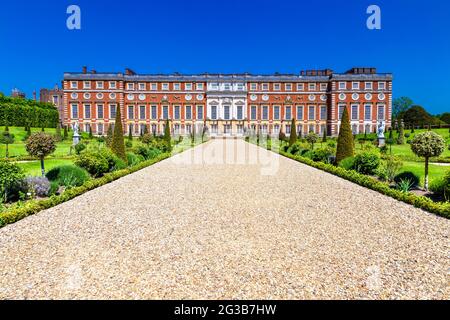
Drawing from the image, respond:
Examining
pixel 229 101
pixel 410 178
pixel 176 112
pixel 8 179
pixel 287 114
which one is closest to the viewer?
pixel 8 179

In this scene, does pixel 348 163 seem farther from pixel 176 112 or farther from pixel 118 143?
pixel 176 112

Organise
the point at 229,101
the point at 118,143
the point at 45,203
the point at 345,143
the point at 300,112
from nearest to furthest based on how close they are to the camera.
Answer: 1. the point at 45,203
2. the point at 345,143
3. the point at 118,143
4. the point at 300,112
5. the point at 229,101

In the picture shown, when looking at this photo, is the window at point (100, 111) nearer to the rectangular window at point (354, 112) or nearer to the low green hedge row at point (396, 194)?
the rectangular window at point (354, 112)

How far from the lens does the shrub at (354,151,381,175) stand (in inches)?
416

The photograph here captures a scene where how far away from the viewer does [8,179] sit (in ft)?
21.9

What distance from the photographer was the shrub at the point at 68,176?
326 inches

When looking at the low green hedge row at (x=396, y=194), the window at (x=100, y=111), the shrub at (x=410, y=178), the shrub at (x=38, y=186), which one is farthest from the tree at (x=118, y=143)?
the window at (x=100, y=111)

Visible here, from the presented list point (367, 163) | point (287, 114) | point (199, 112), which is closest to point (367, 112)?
point (287, 114)

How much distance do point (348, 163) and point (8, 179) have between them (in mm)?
9202

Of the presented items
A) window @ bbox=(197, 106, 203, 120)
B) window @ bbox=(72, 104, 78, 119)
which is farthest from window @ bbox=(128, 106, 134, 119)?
window @ bbox=(197, 106, 203, 120)

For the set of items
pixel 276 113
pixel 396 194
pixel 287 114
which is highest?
pixel 276 113

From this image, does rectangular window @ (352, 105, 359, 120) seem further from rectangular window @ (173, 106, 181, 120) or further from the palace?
rectangular window @ (173, 106, 181, 120)

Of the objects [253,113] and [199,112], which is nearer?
[253,113]
